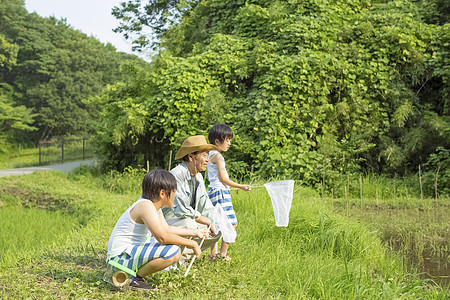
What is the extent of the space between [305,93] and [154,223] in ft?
25.7

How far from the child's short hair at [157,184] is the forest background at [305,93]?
20.6 ft

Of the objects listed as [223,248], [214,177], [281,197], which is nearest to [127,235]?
[223,248]

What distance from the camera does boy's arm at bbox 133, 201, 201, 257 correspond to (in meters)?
3.67

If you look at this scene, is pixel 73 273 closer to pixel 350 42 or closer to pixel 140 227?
pixel 140 227

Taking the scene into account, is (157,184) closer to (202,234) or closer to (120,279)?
(202,234)

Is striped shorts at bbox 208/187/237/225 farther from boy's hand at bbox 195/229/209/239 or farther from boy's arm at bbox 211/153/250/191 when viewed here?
boy's hand at bbox 195/229/209/239

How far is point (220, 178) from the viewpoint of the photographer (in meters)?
4.85

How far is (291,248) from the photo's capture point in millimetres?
5492

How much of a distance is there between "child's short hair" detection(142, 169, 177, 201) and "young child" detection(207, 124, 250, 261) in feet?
3.55

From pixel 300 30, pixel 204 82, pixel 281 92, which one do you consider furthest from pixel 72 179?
pixel 300 30

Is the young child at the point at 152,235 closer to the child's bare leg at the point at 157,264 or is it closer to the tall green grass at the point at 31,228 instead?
the child's bare leg at the point at 157,264

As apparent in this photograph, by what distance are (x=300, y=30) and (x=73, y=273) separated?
8745 mm

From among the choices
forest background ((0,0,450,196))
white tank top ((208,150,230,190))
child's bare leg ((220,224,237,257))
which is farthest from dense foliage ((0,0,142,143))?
child's bare leg ((220,224,237,257))

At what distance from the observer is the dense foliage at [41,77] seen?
35.5 m
